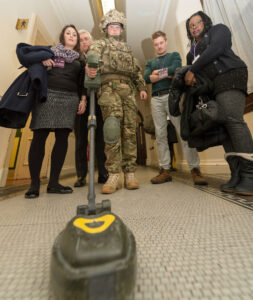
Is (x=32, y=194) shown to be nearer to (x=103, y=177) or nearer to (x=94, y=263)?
(x=103, y=177)

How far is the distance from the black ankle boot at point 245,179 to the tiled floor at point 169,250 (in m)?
0.09

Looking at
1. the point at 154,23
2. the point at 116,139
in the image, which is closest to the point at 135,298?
Result: the point at 116,139

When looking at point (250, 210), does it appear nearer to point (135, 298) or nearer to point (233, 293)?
point (233, 293)

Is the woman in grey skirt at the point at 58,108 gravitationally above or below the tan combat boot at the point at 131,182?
above

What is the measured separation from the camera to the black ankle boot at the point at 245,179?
84cm

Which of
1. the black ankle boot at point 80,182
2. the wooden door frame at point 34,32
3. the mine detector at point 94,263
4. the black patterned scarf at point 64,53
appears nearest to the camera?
the mine detector at point 94,263

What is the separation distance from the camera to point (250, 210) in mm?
640

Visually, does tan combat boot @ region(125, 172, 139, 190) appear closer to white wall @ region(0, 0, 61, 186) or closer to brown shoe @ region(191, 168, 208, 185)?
brown shoe @ region(191, 168, 208, 185)

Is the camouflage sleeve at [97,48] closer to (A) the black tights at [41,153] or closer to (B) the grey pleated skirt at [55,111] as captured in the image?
(B) the grey pleated skirt at [55,111]

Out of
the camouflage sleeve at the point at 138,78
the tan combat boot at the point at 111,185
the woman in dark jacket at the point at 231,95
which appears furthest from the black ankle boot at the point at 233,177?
the camouflage sleeve at the point at 138,78

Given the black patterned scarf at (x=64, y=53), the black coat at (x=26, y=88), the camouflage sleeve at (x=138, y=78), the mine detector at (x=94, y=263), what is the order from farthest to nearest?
the camouflage sleeve at (x=138, y=78), the black patterned scarf at (x=64, y=53), the black coat at (x=26, y=88), the mine detector at (x=94, y=263)

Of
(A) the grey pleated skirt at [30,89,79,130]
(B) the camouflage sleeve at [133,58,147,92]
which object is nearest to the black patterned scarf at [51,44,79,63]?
(A) the grey pleated skirt at [30,89,79,130]

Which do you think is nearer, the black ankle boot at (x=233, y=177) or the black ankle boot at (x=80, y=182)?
the black ankle boot at (x=233, y=177)

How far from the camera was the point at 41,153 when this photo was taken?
1.13m
